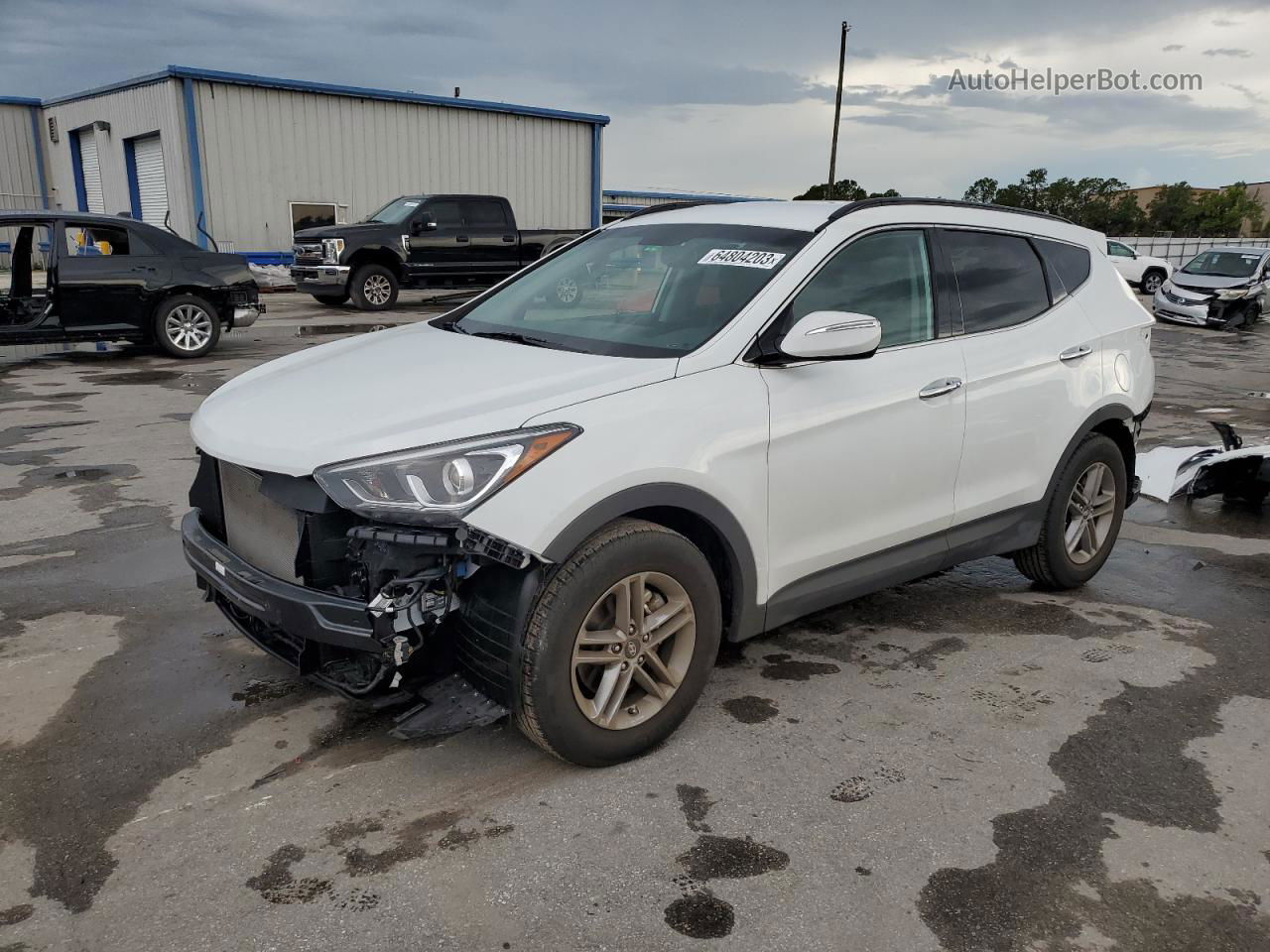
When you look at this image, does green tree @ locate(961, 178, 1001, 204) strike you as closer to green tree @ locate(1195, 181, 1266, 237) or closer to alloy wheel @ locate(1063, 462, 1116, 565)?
green tree @ locate(1195, 181, 1266, 237)

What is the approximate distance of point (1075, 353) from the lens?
449cm

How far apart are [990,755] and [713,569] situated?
111 cm

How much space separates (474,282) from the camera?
18844 millimetres

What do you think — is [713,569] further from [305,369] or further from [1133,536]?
[1133,536]

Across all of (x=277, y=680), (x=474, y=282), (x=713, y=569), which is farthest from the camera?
(x=474, y=282)

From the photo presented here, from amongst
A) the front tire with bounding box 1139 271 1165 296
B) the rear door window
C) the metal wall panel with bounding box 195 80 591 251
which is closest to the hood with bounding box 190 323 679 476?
the rear door window

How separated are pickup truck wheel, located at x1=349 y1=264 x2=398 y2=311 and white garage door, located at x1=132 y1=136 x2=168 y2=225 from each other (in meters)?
9.37

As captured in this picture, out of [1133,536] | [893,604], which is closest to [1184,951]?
[893,604]

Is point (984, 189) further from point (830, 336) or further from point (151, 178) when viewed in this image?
point (830, 336)

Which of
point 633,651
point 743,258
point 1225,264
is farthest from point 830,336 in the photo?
point 1225,264

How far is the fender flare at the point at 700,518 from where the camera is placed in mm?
2844

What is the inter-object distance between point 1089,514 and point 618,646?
290 cm

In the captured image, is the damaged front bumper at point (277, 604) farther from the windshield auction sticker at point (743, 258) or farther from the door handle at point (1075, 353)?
the door handle at point (1075, 353)

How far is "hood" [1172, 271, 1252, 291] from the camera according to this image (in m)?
19.6
